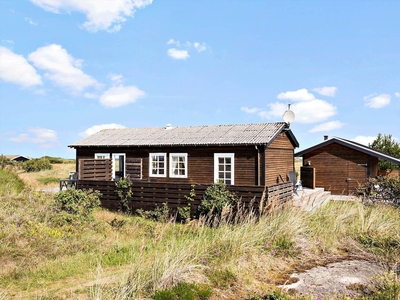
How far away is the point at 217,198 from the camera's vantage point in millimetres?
11523

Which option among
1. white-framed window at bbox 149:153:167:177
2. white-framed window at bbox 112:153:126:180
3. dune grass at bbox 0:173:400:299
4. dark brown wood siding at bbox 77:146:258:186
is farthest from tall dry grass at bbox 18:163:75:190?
dune grass at bbox 0:173:400:299

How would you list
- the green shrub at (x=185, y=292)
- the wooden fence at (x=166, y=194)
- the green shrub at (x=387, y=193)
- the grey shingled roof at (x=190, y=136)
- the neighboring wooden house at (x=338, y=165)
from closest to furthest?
the green shrub at (x=185, y=292)
the green shrub at (x=387, y=193)
the wooden fence at (x=166, y=194)
the grey shingled roof at (x=190, y=136)
the neighboring wooden house at (x=338, y=165)

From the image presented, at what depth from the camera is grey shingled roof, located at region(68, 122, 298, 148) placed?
15.5 m

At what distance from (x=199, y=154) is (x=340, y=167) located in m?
9.77

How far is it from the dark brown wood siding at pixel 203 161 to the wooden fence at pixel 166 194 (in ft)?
7.92

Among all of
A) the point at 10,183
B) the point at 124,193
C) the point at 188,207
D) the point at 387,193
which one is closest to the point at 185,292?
the point at 188,207

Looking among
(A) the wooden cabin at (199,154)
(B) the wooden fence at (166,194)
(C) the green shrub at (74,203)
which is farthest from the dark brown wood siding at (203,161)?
(C) the green shrub at (74,203)

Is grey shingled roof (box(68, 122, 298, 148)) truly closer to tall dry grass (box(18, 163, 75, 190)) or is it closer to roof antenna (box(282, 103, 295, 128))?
roof antenna (box(282, 103, 295, 128))


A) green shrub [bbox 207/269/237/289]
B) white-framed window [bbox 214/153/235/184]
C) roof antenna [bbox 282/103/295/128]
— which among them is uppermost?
roof antenna [bbox 282/103/295/128]

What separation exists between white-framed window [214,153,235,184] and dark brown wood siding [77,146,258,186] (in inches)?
6.3

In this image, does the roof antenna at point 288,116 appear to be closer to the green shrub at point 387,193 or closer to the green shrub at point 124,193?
the green shrub at point 387,193

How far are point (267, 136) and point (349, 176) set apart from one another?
26.6 ft

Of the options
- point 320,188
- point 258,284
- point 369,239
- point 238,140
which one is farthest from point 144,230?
point 320,188

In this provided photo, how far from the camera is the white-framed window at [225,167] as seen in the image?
1552 cm
